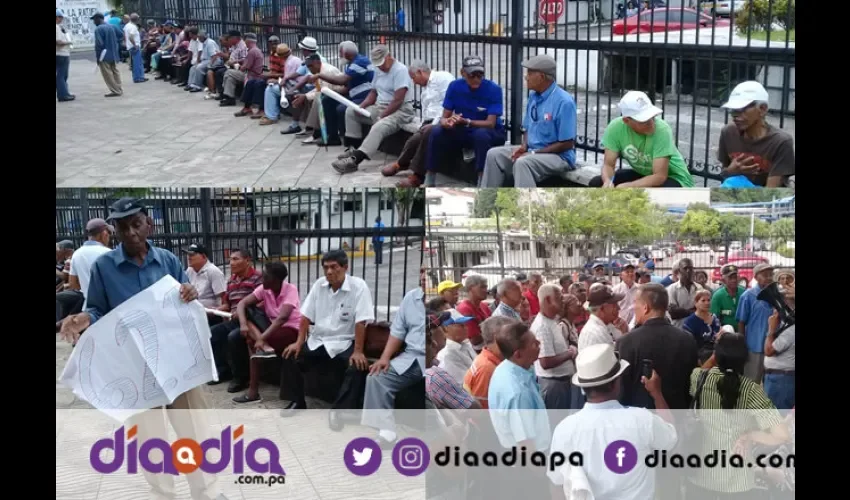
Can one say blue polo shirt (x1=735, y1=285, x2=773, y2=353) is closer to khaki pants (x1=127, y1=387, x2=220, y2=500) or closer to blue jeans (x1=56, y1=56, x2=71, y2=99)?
khaki pants (x1=127, y1=387, x2=220, y2=500)

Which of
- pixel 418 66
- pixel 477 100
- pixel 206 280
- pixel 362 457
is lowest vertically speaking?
pixel 362 457

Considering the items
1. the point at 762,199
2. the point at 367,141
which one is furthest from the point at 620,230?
the point at 367,141

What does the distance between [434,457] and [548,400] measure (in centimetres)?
69

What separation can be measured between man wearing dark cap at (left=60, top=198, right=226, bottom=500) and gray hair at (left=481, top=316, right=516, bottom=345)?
1.59 m

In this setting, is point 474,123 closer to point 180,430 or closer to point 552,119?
point 552,119

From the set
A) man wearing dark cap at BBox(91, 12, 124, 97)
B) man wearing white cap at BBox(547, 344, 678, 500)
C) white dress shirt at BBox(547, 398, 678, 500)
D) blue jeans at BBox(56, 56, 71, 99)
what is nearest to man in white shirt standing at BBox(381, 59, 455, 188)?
man wearing white cap at BBox(547, 344, 678, 500)

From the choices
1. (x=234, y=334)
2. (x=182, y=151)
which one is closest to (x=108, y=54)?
(x=182, y=151)

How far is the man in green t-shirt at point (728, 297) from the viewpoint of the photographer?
4699 millimetres

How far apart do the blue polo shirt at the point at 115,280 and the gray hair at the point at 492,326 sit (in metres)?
1.79

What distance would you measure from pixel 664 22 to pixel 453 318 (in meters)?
2.91

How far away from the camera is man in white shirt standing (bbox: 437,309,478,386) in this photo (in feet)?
15.8

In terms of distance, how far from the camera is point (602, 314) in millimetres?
4715

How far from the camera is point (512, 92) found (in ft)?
24.5
